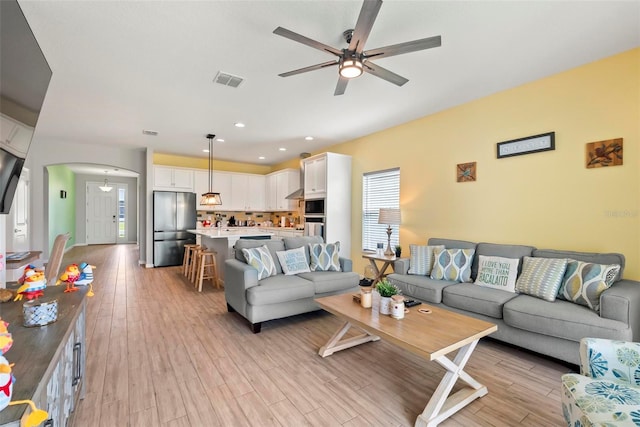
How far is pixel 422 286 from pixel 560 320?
1236mm

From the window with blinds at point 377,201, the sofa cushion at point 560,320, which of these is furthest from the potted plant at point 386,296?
the window with blinds at point 377,201

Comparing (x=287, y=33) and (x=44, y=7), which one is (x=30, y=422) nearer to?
(x=287, y=33)

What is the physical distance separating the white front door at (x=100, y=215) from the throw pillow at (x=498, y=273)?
41.0 feet

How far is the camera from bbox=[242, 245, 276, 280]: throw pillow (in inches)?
132

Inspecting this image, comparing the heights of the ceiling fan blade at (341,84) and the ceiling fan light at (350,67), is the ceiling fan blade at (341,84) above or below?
above

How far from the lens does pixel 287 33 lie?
1.88 meters

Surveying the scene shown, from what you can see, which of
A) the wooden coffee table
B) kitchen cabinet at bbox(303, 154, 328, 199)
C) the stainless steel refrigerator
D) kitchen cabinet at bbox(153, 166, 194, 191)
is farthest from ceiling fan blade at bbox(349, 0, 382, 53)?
kitchen cabinet at bbox(153, 166, 194, 191)

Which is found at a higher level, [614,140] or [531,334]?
[614,140]

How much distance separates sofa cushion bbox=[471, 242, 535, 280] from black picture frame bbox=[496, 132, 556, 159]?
1.08 meters

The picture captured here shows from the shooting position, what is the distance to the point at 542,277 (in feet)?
8.91

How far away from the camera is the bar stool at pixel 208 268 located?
4.72m

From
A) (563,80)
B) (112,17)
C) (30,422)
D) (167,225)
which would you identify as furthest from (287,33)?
(167,225)

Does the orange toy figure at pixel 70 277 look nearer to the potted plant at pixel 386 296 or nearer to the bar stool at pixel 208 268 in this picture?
the potted plant at pixel 386 296

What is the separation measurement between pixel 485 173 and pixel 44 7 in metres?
4.49
